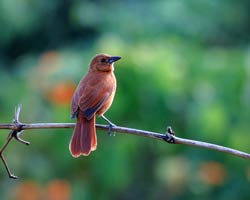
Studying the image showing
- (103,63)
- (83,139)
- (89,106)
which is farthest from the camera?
(103,63)

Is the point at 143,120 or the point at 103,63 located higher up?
the point at 103,63

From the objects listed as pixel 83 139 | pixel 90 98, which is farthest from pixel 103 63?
pixel 83 139

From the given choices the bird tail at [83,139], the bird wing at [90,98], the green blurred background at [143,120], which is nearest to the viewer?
the bird tail at [83,139]

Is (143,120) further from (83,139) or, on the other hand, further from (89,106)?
(83,139)

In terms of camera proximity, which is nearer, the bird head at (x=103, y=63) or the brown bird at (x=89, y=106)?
the brown bird at (x=89, y=106)

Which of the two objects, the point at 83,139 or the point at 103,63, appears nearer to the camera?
the point at 83,139

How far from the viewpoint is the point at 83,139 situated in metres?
4.25

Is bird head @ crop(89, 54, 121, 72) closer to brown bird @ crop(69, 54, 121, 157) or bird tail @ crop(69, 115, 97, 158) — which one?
brown bird @ crop(69, 54, 121, 157)

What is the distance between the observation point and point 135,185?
23.0 feet

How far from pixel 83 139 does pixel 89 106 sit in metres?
0.41

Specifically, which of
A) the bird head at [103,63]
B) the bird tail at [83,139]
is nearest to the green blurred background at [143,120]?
the bird head at [103,63]

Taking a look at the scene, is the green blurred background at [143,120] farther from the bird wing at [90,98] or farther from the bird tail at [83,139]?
the bird tail at [83,139]

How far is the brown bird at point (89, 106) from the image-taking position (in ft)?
14.1

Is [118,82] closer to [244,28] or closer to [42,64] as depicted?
[42,64]
